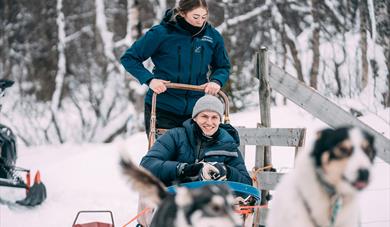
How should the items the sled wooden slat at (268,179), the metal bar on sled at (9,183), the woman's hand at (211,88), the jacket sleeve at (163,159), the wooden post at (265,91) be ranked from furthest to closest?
the metal bar on sled at (9,183) → the wooden post at (265,91) → the sled wooden slat at (268,179) → the woman's hand at (211,88) → the jacket sleeve at (163,159)

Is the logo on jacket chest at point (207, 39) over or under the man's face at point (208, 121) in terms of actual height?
over

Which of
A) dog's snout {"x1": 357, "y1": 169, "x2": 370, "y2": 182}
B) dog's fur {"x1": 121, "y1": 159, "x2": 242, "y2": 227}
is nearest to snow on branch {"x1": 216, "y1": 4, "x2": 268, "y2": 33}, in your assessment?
dog's fur {"x1": 121, "y1": 159, "x2": 242, "y2": 227}

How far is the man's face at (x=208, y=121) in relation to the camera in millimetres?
3576

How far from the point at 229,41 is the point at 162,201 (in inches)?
482

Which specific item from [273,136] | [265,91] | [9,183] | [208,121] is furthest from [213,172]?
[9,183]

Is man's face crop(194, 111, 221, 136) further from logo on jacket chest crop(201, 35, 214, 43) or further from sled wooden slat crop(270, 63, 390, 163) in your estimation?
sled wooden slat crop(270, 63, 390, 163)

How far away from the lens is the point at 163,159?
3414 mm

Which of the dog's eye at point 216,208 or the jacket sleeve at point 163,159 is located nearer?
the dog's eye at point 216,208

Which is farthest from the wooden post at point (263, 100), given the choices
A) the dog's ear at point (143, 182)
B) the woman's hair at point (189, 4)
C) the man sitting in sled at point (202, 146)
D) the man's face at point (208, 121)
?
the dog's ear at point (143, 182)

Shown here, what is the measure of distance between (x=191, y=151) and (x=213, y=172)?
16.6 inches

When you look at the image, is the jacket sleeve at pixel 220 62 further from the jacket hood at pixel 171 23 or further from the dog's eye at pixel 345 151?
the dog's eye at pixel 345 151

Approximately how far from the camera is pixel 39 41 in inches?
617

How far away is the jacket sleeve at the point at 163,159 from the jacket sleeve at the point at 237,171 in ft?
1.11

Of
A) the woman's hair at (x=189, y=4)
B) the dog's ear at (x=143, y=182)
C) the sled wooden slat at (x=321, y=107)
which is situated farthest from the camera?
the sled wooden slat at (x=321, y=107)
